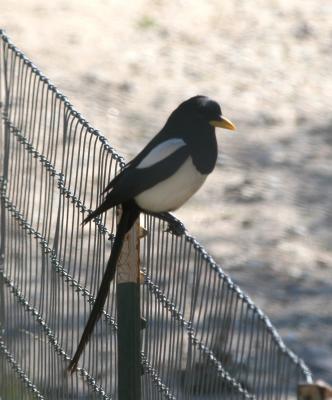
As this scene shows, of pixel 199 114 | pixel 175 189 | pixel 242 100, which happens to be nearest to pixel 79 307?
pixel 175 189

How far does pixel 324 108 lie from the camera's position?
31.2 feet

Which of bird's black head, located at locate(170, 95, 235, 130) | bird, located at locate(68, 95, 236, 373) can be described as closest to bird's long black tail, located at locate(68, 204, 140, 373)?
bird, located at locate(68, 95, 236, 373)

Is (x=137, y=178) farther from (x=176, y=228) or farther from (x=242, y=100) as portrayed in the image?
(x=242, y=100)

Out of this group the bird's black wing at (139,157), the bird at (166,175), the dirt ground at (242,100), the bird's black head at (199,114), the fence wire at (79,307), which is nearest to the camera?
the fence wire at (79,307)

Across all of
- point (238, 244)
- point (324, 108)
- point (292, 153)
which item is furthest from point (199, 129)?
point (324, 108)

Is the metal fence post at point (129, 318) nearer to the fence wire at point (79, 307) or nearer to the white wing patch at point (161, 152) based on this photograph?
the fence wire at point (79, 307)

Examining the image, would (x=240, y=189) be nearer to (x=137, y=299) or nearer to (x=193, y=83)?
(x=193, y=83)

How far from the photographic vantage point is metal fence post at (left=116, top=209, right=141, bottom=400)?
13.7ft

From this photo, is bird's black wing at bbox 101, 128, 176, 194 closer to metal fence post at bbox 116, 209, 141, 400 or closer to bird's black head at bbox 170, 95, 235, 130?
bird's black head at bbox 170, 95, 235, 130

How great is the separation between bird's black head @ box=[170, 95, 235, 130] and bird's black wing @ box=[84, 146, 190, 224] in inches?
4.4

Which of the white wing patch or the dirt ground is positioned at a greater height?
the dirt ground

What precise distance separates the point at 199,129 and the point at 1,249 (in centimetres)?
109

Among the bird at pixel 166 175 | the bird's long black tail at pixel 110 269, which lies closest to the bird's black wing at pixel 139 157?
the bird at pixel 166 175

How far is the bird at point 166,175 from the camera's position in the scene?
14.0 ft
